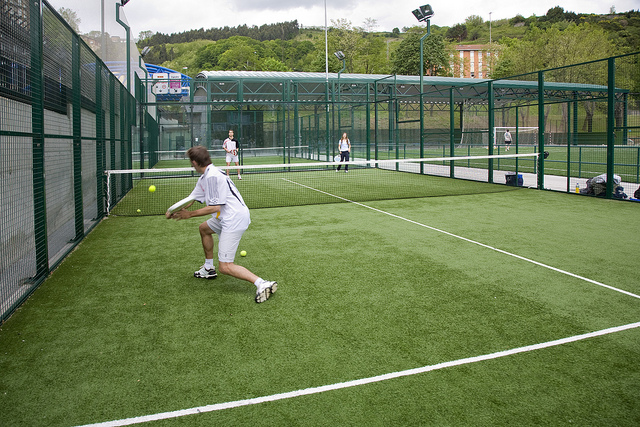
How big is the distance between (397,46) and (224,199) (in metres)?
115

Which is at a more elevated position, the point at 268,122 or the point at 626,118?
the point at 268,122

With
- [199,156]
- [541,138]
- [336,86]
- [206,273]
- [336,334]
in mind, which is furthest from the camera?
[336,86]

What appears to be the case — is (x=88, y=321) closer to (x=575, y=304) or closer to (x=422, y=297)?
(x=422, y=297)

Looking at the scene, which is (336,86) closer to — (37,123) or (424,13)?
(424,13)

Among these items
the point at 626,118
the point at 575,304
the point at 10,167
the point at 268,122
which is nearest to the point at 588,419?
A: the point at 575,304

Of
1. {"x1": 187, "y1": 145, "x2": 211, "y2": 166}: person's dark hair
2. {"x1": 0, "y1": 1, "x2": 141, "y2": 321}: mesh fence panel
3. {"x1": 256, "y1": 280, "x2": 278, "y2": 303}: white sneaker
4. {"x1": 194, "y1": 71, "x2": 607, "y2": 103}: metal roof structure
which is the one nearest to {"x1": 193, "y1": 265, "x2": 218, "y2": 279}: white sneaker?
{"x1": 256, "y1": 280, "x2": 278, "y2": 303}: white sneaker

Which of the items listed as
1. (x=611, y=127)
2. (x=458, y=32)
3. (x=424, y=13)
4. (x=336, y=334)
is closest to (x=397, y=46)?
(x=458, y=32)

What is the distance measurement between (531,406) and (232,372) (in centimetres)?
195

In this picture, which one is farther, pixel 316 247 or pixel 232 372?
pixel 316 247

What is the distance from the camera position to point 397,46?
369 ft

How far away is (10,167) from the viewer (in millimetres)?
4996

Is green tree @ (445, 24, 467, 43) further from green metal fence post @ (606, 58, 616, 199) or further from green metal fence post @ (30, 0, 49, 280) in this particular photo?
green metal fence post @ (30, 0, 49, 280)

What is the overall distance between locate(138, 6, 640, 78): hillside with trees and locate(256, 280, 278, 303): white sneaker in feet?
89.6

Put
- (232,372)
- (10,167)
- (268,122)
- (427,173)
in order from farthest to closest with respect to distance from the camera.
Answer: (268,122) < (427,173) < (10,167) < (232,372)
